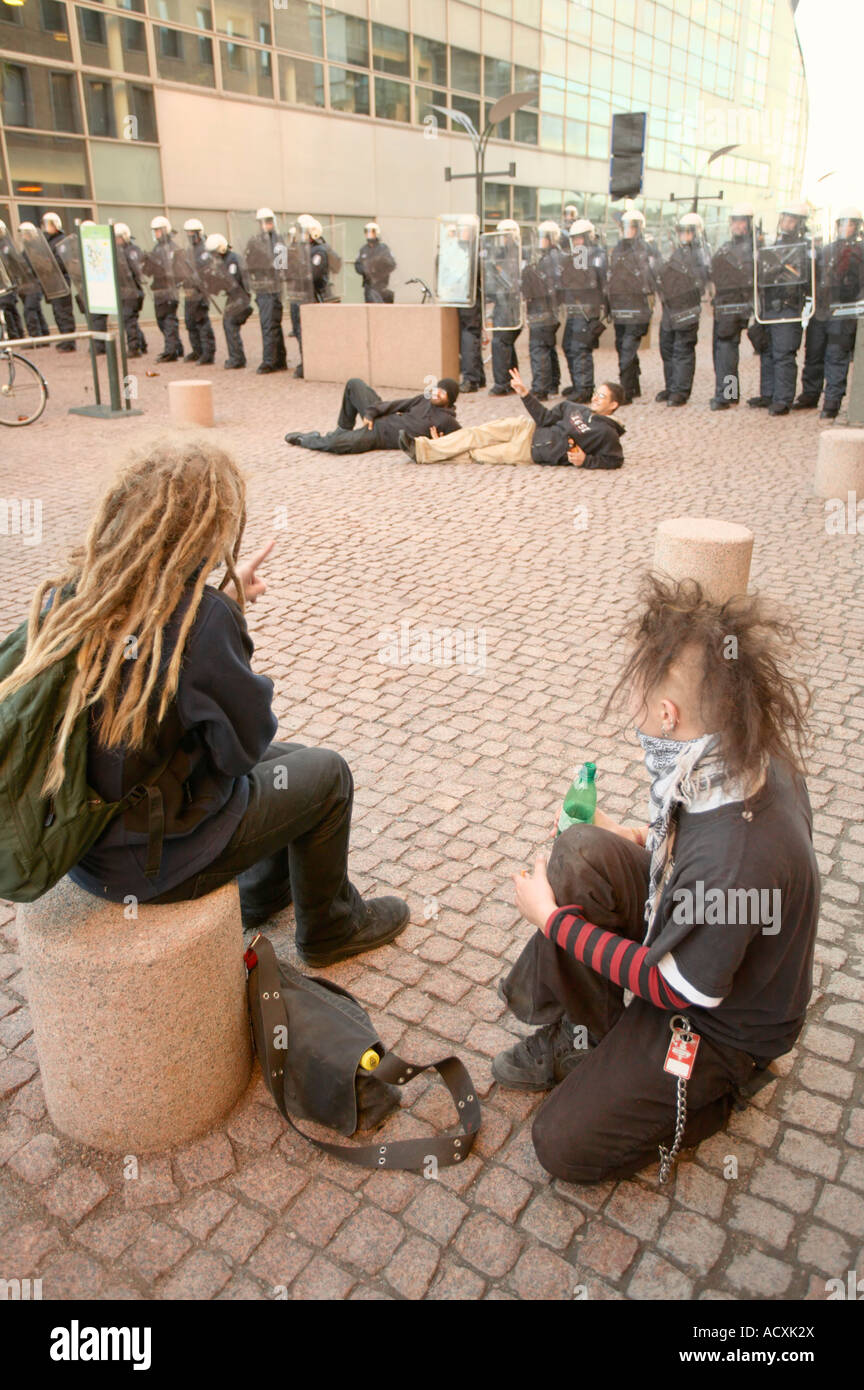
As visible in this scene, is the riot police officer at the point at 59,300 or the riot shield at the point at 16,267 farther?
the riot police officer at the point at 59,300

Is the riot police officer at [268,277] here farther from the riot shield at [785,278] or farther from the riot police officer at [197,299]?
the riot shield at [785,278]

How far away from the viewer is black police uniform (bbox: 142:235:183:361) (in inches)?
656

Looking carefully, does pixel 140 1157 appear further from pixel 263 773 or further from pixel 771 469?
pixel 771 469

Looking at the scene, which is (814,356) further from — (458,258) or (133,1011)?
(133,1011)

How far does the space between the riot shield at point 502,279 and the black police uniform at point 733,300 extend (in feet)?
8.69

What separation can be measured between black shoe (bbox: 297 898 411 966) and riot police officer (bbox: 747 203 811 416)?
426 inches

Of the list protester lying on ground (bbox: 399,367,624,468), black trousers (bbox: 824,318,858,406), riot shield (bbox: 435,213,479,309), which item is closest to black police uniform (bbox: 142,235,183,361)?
riot shield (bbox: 435,213,479,309)

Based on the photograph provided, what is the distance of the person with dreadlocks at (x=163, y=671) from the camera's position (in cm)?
217

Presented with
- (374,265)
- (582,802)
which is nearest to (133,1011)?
(582,802)

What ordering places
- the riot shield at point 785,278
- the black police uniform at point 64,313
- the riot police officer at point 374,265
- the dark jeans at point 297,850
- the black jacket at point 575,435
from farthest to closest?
the black police uniform at point 64,313, the riot police officer at point 374,265, the riot shield at point 785,278, the black jacket at point 575,435, the dark jeans at point 297,850

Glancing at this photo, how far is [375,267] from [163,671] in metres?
17.2

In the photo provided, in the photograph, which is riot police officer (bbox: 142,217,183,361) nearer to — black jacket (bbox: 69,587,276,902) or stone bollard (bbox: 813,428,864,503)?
stone bollard (bbox: 813,428,864,503)

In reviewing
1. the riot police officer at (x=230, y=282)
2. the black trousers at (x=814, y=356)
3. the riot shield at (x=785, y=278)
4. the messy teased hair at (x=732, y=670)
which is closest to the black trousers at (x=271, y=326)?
the riot police officer at (x=230, y=282)

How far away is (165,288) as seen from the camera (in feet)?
55.8
